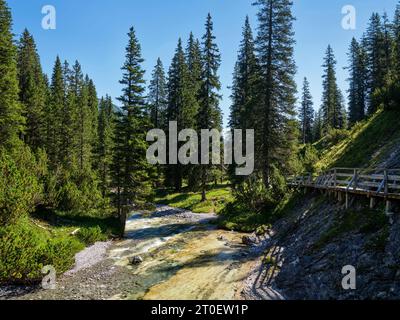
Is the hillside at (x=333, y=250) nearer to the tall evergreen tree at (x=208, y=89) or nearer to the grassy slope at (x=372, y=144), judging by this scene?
the grassy slope at (x=372, y=144)

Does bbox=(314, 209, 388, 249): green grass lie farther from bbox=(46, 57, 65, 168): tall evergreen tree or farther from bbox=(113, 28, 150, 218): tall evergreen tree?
bbox=(46, 57, 65, 168): tall evergreen tree

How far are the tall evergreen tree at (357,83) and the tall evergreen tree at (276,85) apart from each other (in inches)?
1421

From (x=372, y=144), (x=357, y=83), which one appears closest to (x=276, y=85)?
(x=372, y=144)

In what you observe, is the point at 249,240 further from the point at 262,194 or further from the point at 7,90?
the point at 7,90

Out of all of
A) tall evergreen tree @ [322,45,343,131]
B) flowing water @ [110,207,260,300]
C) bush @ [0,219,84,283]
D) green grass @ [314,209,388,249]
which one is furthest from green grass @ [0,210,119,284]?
tall evergreen tree @ [322,45,343,131]

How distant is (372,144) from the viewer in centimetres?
2953

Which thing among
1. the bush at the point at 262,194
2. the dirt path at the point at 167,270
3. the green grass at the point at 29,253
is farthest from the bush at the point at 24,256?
the bush at the point at 262,194

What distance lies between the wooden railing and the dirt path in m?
6.84

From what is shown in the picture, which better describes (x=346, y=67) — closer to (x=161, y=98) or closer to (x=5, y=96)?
(x=161, y=98)

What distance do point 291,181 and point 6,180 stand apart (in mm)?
24713

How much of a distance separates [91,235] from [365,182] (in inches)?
745

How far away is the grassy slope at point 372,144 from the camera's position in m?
25.3
